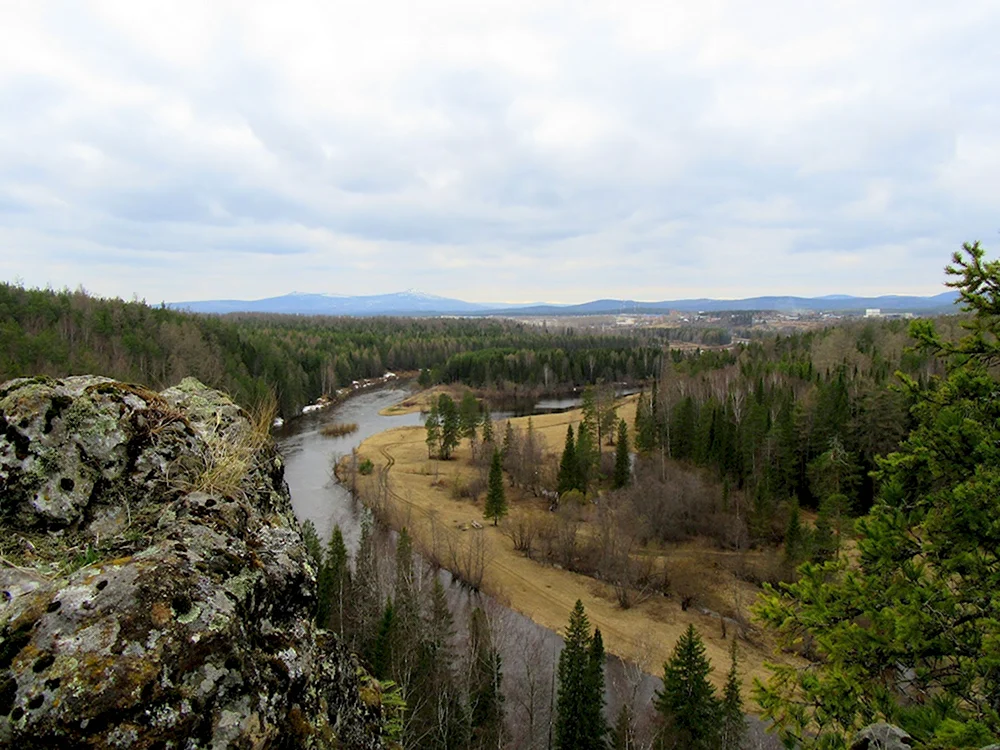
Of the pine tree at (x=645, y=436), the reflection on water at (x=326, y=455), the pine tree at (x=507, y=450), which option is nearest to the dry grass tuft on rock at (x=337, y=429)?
the reflection on water at (x=326, y=455)

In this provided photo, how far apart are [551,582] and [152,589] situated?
2800 cm

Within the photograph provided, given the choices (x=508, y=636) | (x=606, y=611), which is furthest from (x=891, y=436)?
(x=508, y=636)

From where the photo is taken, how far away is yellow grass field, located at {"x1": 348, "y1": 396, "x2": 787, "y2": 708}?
75.6 ft

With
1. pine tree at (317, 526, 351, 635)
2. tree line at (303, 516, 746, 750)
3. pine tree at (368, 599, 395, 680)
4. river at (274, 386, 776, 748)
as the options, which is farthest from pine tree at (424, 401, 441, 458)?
pine tree at (368, 599, 395, 680)

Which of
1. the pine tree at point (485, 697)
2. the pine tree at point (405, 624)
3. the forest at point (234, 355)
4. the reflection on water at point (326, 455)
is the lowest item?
the reflection on water at point (326, 455)

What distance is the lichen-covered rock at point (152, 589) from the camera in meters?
2.34

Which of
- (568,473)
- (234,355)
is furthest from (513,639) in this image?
(234,355)

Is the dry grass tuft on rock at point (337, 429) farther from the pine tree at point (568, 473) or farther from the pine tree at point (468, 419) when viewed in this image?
the pine tree at point (568, 473)

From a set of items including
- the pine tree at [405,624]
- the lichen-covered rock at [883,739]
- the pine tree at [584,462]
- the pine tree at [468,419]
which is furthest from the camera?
the pine tree at [468,419]

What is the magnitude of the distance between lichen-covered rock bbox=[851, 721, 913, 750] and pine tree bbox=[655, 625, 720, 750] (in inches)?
479

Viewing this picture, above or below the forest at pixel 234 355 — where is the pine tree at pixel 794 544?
below

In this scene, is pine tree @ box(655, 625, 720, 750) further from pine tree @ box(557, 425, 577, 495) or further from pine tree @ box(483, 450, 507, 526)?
pine tree @ box(557, 425, 577, 495)

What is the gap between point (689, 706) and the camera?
15.4 m

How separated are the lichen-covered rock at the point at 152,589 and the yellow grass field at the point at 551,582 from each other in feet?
65.7
